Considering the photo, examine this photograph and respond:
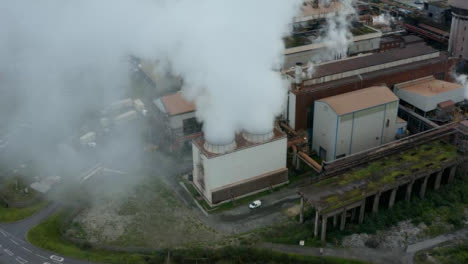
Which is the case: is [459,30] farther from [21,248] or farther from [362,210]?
[21,248]

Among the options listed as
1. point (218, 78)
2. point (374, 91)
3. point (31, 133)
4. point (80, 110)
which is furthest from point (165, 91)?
point (374, 91)

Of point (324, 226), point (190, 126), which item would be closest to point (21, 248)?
point (190, 126)

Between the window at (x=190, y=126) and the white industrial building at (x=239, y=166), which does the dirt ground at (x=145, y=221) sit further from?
the window at (x=190, y=126)

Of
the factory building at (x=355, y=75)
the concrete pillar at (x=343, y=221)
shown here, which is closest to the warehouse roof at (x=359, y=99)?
the factory building at (x=355, y=75)

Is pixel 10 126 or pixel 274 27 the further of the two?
pixel 10 126

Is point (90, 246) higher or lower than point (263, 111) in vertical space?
lower

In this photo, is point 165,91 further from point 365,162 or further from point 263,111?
point 365,162
